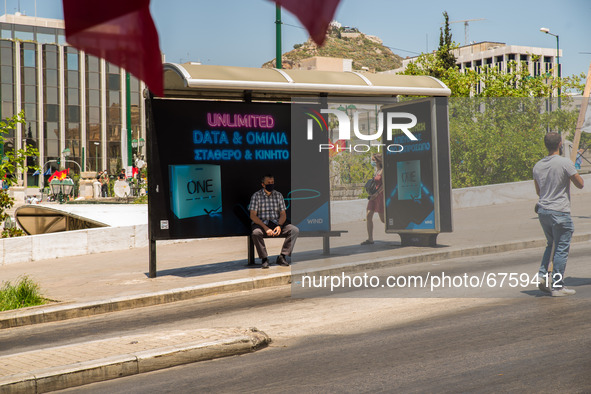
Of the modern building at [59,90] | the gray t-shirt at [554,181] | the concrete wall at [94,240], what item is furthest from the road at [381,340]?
the modern building at [59,90]

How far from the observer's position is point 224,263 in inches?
543

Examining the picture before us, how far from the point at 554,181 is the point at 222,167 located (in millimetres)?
6177

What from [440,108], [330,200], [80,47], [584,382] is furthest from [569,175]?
[80,47]

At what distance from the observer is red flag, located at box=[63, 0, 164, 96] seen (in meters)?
0.86

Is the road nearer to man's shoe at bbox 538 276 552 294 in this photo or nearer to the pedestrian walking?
man's shoe at bbox 538 276 552 294

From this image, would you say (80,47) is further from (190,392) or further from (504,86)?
(504,86)

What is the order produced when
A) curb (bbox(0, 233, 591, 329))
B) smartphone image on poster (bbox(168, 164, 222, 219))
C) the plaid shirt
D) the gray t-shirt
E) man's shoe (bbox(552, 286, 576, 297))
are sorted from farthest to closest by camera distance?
1. the plaid shirt
2. smartphone image on poster (bbox(168, 164, 222, 219))
3. curb (bbox(0, 233, 591, 329))
4. man's shoe (bbox(552, 286, 576, 297))
5. the gray t-shirt

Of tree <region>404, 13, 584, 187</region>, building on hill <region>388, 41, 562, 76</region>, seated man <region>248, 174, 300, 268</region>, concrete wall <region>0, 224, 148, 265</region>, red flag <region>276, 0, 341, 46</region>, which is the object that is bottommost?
concrete wall <region>0, 224, 148, 265</region>

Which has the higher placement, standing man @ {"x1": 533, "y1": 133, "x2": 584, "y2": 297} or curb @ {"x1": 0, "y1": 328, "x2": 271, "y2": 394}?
standing man @ {"x1": 533, "y1": 133, "x2": 584, "y2": 297}

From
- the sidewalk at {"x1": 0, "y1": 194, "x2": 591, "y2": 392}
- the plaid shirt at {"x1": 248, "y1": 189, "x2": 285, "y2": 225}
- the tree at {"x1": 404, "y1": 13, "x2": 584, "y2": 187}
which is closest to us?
the tree at {"x1": 404, "y1": 13, "x2": 584, "y2": 187}

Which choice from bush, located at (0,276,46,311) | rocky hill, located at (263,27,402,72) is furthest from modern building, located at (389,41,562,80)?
bush, located at (0,276,46,311)

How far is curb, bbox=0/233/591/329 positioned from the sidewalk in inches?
0.5

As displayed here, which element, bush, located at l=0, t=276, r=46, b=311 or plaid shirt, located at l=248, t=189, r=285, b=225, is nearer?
bush, located at l=0, t=276, r=46, b=311

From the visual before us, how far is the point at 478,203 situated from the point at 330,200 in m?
3.59
